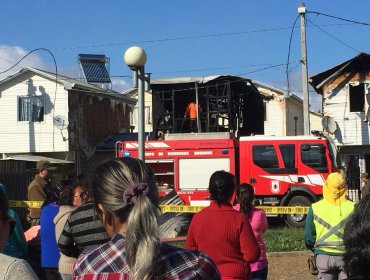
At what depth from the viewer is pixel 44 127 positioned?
30.3 m

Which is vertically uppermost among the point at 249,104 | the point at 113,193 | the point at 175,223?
the point at 249,104

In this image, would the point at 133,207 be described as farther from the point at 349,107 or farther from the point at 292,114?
the point at 292,114

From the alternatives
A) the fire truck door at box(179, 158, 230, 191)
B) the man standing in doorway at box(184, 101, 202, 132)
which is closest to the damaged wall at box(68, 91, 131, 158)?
Answer: the man standing in doorway at box(184, 101, 202, 132)

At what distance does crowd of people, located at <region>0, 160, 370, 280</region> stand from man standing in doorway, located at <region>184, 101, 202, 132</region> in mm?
16256

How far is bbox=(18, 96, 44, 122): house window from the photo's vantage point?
1194 inches

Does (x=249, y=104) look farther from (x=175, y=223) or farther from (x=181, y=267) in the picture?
(x=181, y=267)

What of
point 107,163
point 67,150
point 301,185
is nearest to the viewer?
point 107,163

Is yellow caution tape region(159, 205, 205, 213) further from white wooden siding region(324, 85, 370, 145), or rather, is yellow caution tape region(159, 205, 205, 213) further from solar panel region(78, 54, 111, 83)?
solar panel region(78, 54, 111, 83)

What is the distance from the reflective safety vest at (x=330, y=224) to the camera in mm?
5613

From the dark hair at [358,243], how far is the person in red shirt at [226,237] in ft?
8.66

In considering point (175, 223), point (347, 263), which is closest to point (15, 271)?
point (347, 263)

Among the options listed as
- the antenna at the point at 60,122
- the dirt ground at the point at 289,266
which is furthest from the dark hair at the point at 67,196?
the antenna at the point at 60,122

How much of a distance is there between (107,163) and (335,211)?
371cm

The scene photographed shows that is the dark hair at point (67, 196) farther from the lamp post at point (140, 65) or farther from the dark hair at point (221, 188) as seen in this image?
the lamp post at point (140, 65)
